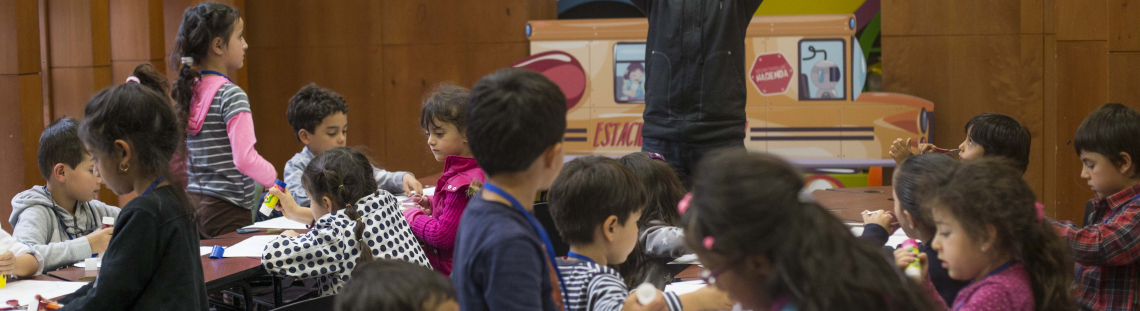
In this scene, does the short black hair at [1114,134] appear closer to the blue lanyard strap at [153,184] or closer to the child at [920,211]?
the child at [920,211]

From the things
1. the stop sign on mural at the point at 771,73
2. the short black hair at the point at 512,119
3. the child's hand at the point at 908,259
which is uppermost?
the stop sign on mural at the point at 771,73

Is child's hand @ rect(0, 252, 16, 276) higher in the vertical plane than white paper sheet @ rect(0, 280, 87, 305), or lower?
higher

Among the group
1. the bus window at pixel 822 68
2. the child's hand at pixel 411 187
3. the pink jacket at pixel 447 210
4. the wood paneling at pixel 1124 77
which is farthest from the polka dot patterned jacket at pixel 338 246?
the wood paneling at pixel 1124 77

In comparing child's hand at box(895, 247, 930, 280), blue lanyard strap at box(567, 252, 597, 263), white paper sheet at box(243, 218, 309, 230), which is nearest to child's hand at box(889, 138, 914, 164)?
child's hand at box(895, 247, 930, 280)

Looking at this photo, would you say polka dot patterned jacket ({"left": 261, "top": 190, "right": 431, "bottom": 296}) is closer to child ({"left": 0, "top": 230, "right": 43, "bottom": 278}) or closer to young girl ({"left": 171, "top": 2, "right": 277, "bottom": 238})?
child ({"left": 0, "top": 230, "right": 43, "bottom": 278})

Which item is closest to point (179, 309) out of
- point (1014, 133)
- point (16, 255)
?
point (16, 255)

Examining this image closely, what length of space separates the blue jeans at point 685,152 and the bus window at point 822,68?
7.97 ft

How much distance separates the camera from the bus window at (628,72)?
5121 millimetres

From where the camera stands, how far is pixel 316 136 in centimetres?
371

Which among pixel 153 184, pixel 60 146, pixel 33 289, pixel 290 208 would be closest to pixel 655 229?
pixel 153 184

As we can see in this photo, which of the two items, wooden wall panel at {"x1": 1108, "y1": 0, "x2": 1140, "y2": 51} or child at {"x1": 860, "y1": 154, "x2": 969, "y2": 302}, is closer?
child at {"x1": 860, "y1": 154, "x2": 969, "y2": 302}

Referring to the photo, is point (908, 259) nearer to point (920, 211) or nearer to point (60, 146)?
point (920, 211)

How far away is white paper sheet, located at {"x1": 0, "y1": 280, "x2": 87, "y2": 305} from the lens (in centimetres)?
219

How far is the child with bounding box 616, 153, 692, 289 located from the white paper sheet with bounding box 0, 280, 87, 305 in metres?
1.47
